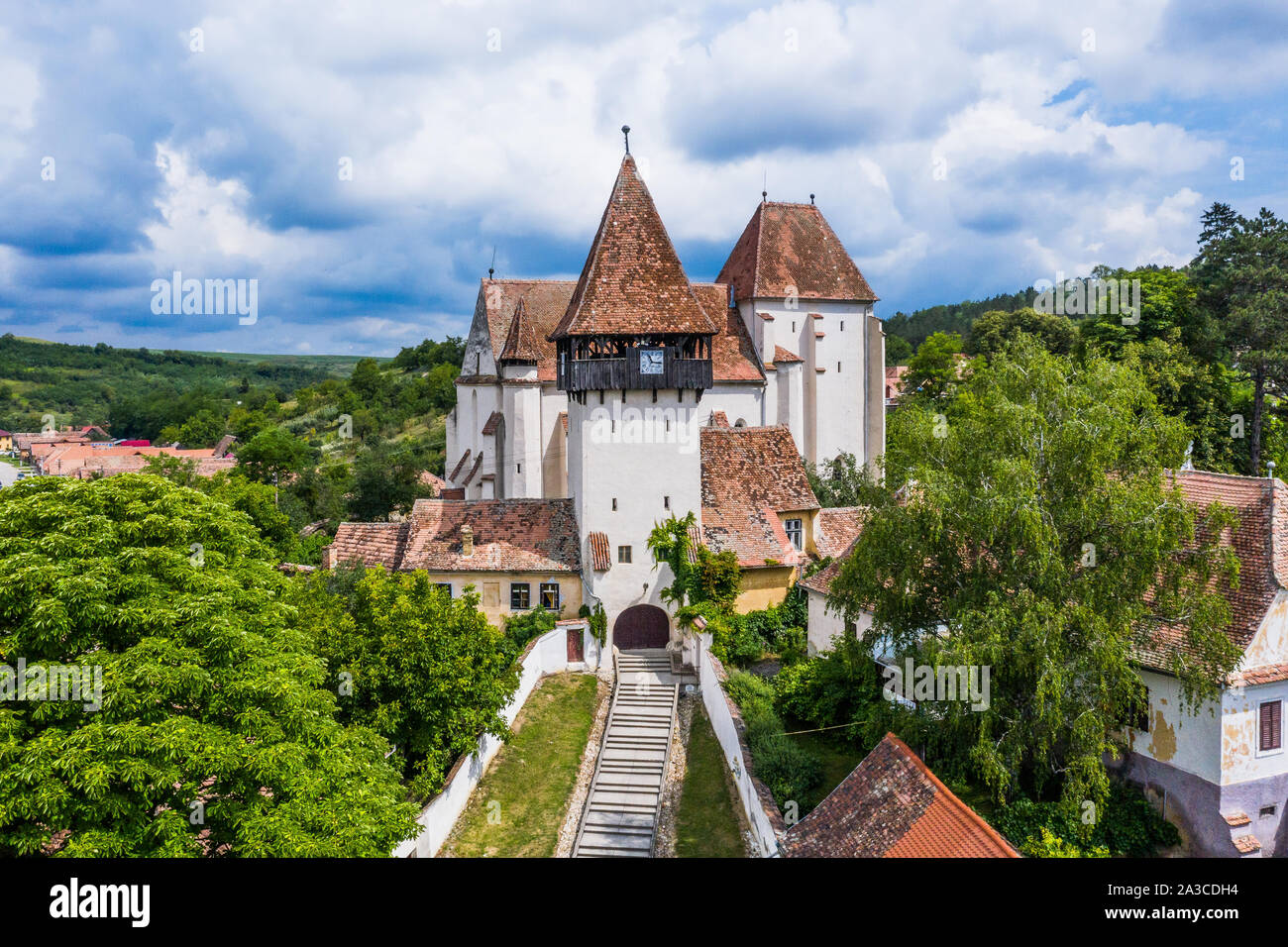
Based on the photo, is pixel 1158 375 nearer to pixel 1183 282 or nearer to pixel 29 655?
pixel 1183 282

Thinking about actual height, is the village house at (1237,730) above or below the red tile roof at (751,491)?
below

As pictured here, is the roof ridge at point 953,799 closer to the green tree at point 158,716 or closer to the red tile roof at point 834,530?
the green tree at point 158,716

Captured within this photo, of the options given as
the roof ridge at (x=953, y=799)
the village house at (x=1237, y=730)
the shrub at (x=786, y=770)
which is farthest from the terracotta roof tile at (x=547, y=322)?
the roof ridge at (x=953, y=799)

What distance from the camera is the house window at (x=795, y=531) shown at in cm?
3472

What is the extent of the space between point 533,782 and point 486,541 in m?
10.7

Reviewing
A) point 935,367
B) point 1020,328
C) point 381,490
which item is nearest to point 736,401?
point 381,490

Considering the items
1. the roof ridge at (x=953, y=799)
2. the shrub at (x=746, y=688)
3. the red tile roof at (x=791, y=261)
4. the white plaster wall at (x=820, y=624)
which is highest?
the red tile roof at (x=791, y=261)

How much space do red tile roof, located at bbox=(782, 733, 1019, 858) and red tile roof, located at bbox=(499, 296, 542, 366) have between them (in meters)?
26.3

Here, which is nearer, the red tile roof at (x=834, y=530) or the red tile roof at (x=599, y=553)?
the red tile roof at (x=599, y=553)

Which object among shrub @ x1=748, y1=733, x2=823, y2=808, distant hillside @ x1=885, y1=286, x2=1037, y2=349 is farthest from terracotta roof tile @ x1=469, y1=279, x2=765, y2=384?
distant hillside @ x1=885, y1=286, x2=1037, y2=349

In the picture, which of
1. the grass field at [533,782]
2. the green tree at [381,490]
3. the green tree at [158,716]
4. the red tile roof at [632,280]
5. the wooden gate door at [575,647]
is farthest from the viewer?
the green tree at [381,490]

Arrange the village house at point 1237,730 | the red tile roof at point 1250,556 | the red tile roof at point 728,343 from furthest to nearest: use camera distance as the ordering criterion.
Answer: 1. the red tile roof at point 728,343
2. the red tile roof at point 1250,556
3. the village house at point 1237,730

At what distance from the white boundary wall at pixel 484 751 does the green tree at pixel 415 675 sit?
46cm

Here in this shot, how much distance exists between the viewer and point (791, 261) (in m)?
49.8
